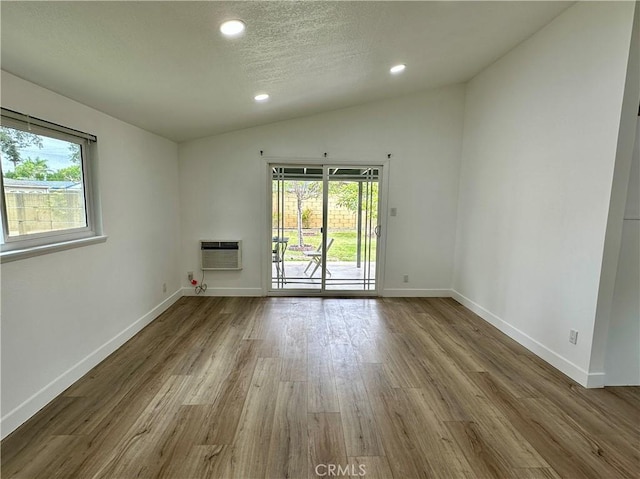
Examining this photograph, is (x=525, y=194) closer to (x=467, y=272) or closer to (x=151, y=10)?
(x=467, y=272)

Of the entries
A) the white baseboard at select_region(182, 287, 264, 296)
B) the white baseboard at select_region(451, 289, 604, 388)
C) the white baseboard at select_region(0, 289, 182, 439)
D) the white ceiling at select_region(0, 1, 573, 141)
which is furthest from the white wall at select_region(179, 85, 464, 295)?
the white baseboard at select_region(0, 289, 182, 439)

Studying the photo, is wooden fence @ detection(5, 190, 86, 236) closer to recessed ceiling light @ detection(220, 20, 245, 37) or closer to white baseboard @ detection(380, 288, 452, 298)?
recessed ceiling light @ detection(220, 20, 245, 37)

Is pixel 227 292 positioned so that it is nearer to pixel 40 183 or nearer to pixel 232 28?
pixel 40 183

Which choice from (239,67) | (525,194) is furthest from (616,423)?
(239,67)

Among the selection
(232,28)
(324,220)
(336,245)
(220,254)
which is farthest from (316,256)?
(232,28)

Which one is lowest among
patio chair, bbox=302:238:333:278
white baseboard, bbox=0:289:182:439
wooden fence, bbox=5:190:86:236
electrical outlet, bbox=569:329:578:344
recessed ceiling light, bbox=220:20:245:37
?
white baseboard, bbox=0:289:182:439

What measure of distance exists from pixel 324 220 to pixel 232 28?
120 inches

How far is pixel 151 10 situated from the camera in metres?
1.49

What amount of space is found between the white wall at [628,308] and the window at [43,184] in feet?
13.6

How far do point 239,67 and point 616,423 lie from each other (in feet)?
11.6

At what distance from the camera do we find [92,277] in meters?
2.62

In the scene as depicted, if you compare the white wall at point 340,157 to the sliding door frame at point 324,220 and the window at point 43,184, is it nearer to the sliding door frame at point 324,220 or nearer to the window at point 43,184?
the sliding door frame at point 324,220

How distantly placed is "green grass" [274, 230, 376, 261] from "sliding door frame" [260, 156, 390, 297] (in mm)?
122

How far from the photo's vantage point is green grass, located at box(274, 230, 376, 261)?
4.69 metres
